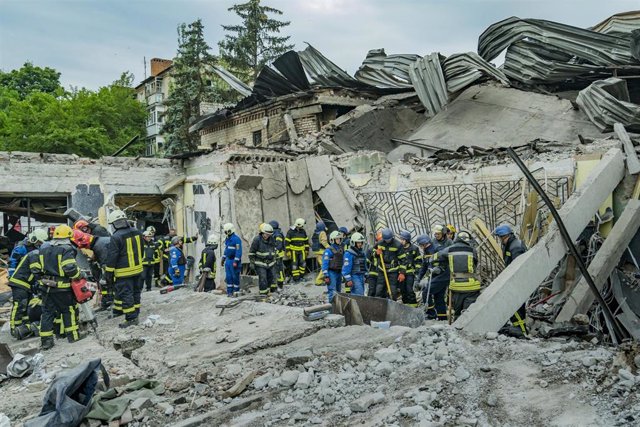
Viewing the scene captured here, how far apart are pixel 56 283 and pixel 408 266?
546cm

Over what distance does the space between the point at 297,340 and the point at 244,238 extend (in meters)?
7.79

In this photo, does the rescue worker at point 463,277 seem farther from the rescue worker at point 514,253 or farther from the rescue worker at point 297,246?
the rescue worker at point 297,246

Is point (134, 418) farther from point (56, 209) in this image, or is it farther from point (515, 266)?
point (56, 209)

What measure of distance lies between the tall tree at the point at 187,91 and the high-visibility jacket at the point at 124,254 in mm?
22241

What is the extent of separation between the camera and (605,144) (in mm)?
10328

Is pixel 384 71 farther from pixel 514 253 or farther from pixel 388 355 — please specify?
pixel 388 355

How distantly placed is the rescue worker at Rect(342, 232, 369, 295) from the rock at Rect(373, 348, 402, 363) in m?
4.21

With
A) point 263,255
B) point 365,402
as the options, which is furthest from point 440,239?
point 365,402

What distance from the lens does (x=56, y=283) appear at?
6.91 m

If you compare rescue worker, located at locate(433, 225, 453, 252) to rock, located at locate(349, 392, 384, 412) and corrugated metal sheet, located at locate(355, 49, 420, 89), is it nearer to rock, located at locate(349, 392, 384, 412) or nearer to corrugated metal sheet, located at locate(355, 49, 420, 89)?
rock, located at locate(349, 392, 384, 412)

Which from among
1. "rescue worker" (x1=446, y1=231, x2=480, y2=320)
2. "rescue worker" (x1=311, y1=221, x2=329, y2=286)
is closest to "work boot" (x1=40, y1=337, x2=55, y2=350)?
"rescue worker" (x1=446, y1=231, x2=480, y2=320)

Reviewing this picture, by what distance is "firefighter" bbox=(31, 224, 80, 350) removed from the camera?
6906 mm

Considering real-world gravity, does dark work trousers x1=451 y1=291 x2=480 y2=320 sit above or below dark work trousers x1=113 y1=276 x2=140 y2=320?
below

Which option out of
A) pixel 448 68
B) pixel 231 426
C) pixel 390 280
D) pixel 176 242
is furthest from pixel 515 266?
pixel 448 68
